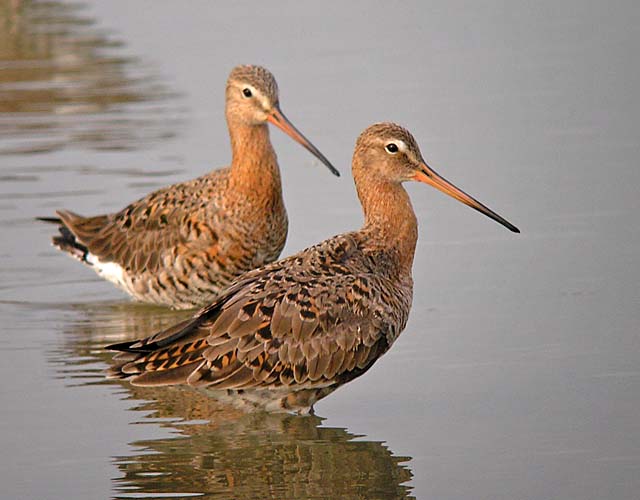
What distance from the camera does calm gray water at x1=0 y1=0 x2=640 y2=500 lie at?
663cm

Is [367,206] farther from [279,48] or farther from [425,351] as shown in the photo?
[279,48]

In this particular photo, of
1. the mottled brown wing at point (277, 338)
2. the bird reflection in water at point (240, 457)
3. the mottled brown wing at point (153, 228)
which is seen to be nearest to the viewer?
the bird reflection in water at point (240, 457)

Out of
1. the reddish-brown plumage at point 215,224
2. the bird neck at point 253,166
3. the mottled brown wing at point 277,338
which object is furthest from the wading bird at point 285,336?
the bird neck at point 253,166

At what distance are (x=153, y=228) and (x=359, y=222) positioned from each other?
145 centimetres

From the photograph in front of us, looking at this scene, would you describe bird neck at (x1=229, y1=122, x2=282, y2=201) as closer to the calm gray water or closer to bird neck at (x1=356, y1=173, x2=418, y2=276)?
the calm gray water

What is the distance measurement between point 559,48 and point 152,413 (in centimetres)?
781

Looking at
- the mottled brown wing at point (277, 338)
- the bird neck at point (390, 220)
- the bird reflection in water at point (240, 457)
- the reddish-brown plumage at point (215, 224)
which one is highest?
the reddish-brown plumage at point (215, 224)

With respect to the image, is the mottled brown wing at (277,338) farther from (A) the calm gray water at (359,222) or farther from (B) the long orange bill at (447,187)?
(B) the long orange bill at (447,187)

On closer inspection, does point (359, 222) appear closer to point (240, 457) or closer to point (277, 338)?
point (277, 338)

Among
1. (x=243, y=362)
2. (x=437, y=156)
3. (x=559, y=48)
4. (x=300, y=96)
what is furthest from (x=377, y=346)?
(x=559, y=48)

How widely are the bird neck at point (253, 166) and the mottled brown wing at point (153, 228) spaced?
0.63ft

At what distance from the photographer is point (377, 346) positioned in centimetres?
703

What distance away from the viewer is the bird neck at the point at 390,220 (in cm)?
751

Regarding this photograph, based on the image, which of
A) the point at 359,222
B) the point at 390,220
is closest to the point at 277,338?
the point at 390,220
